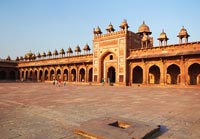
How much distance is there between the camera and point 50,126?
3.82 metres

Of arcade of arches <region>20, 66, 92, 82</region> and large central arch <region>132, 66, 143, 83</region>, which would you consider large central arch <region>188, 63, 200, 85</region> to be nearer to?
large central arch <region>132, 66, 143, 83</region>

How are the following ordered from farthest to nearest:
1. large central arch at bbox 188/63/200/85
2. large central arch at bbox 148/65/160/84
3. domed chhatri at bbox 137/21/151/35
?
domed chhatri at bbox 137/21/151/35 < large central arch at bbox 148/65/160/84 < large central arch at bbox 188/63/200/85

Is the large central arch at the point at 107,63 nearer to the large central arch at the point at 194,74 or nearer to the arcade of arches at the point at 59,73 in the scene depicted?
the arcade of arches at the point at 59,73

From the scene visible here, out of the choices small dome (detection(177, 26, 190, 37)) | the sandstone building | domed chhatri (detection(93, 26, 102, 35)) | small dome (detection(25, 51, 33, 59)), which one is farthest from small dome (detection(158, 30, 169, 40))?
small dome (detection(25, 51, 33, 59))

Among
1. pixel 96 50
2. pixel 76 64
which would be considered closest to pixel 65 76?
pixel 76 64

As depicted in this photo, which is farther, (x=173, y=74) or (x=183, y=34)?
(x=183, y=34)

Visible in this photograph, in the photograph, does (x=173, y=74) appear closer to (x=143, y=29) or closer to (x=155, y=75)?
(x=155, y=75)

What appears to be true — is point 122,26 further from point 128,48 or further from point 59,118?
point 59,118

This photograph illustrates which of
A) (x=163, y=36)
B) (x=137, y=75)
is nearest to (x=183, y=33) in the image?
(x=163, y=36)

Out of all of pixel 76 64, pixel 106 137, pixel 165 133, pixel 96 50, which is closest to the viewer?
pixel 106 137

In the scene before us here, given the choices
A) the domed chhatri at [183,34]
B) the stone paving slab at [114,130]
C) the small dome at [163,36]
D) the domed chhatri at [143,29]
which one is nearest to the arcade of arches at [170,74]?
the domed chhatri at [183,34]

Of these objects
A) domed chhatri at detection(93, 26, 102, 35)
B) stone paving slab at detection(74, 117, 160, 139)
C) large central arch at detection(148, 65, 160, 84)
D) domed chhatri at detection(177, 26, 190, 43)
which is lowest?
stone paving slab at detection(74, 117, 160, 139)

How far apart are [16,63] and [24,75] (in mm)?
5497

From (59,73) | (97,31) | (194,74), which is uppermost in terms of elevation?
(97,31)
